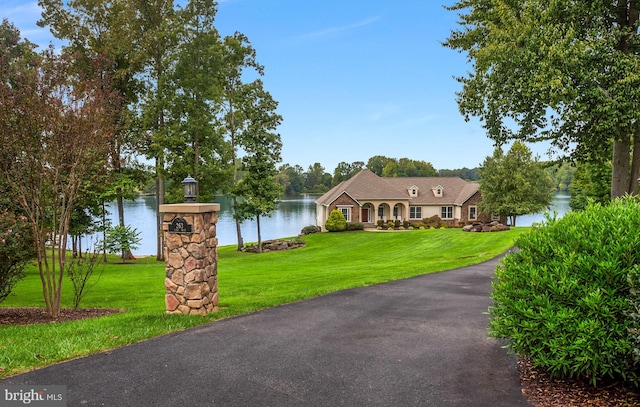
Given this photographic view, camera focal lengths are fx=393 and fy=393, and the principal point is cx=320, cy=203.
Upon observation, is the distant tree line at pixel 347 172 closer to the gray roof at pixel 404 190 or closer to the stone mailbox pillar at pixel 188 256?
the gray roof at pixel 404 190

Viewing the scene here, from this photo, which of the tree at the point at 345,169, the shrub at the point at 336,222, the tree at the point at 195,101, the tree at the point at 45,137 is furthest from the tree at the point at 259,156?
the tree at the point at 345,169

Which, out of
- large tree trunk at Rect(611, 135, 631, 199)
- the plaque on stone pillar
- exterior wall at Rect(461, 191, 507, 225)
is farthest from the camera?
exterior wall at Rect(461, 191, 507, 225)

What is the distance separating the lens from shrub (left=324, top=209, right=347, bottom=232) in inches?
1547

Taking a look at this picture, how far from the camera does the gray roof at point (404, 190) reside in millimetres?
44125

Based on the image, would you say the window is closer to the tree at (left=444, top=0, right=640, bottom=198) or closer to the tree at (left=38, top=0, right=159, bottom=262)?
the tree at (left=38, top=0, right=159, bottom=262)

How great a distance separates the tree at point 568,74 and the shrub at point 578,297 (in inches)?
391

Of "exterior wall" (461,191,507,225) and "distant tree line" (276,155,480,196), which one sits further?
"distant tree line" (276,155,480,196)

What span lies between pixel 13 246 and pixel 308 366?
6.66 m

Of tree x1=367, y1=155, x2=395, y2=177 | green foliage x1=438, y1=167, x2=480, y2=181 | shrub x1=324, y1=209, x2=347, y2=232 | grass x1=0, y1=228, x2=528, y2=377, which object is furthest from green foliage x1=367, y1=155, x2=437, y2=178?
grass x1=0, y1=228, x2=528, y2=377

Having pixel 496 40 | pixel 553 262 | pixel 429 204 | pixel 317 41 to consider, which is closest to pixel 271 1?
pixel 317 41

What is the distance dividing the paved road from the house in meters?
35.0

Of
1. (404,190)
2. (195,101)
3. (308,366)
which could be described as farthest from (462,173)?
(308,366)

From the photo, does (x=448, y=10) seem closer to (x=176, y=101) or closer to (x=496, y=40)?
(x=496, y=40)

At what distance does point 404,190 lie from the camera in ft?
156
